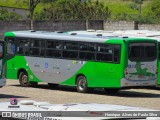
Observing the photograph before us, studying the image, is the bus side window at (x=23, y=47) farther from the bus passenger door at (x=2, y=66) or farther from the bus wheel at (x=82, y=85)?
the bus passenger door at (x=2, y=66)

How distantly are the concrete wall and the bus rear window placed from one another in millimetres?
13883

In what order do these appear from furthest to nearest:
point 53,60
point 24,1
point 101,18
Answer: point 24,1, point 101,18, point 53,60

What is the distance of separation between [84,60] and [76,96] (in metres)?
1.86

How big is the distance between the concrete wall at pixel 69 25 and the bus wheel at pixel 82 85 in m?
12.4

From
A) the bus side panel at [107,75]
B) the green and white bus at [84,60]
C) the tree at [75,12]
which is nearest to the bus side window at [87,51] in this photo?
the green and white bus at [84,60]

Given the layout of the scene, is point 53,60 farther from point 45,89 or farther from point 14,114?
point 14,114

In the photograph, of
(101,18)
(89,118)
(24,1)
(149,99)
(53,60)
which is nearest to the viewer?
(89,118)

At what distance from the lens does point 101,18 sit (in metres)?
49.4

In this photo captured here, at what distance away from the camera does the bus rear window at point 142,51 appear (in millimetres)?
26422

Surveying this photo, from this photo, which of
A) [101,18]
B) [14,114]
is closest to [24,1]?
[101,18]

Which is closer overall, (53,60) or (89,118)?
(89,118)

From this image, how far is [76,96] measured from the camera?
26.1 metres

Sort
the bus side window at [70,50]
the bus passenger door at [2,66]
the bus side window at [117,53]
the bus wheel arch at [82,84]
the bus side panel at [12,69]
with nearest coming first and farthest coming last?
the bus passenger door at [2,66]
the bus side window at [117,53]
the bus wheel arch at [82,84]
the bus side window at [70,50]
the bus side panel at [12,69]

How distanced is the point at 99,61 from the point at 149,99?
268 centimetres
